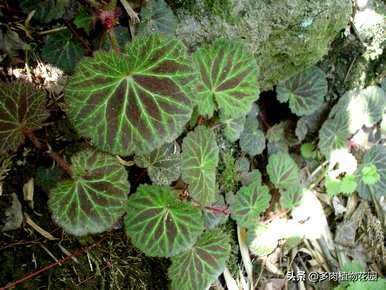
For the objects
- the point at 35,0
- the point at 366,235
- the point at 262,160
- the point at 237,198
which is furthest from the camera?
the point at 366,235

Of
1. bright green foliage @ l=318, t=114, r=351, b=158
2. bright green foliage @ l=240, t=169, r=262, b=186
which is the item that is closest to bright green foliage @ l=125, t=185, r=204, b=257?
bright green foliage @ l=240, t=169, r=262, b=186

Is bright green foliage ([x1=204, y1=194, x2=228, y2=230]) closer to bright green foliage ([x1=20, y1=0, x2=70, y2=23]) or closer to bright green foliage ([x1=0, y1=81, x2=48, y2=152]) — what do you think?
bright green foliage ([x1=0, y1=81, x2=48, y2=152])

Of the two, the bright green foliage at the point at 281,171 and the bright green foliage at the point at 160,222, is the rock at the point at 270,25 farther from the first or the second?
the bright green foliage at the point at 160,222

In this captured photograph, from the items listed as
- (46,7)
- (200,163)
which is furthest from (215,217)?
(46,7)

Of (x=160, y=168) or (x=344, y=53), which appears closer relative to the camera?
(x=160, y=168)

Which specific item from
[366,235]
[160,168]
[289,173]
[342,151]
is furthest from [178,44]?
[366,235]

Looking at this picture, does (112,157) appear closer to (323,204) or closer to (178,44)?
(178,44)
